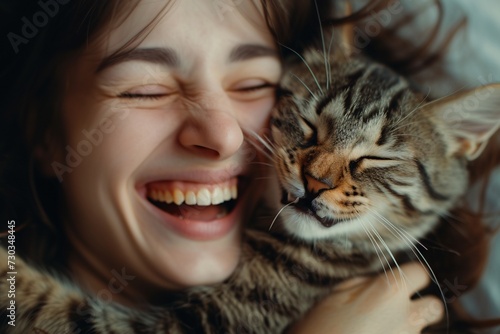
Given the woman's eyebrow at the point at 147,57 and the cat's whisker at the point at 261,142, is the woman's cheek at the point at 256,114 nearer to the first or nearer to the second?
the cat's whisker at the point at 261,142

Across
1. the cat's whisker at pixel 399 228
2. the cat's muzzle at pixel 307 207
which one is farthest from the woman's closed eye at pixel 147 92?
the cat's whisker at pixel 399 228

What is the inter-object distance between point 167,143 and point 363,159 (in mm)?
260

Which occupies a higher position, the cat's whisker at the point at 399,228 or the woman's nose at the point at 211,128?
the woman's nose at the point at 211,128

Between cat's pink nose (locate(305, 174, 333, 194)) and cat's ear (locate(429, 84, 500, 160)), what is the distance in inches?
7.3

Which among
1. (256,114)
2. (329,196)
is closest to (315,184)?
(329,196)

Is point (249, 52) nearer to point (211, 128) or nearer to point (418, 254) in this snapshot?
point (211, 128)

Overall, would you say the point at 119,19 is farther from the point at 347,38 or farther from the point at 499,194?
the point at 499,194

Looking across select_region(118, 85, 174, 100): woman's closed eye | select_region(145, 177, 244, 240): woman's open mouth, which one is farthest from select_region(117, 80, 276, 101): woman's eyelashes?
select_region(145, 177, 244, 240): woman's open mouth

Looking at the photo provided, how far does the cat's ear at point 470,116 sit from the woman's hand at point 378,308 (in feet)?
0.61

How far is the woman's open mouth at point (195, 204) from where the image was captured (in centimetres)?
68

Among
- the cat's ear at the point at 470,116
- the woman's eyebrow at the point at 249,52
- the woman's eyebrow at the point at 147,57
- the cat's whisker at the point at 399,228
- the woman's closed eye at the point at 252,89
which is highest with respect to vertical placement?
the woman's eyebrow at the point at 147,57

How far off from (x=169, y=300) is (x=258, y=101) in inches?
12.1

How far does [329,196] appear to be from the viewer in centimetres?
65

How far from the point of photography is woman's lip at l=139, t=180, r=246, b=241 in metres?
0.68
